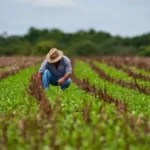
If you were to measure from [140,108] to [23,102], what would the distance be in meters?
2.61

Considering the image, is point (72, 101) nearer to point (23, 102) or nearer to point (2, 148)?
point (23, 102)

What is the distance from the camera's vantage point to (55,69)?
1471 centimetres

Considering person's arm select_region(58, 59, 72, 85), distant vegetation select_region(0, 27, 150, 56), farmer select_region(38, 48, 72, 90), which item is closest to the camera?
person's arm select_region(58, 59, 72, 85)

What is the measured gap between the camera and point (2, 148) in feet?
21.7

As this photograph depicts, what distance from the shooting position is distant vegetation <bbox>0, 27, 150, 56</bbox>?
86181mm

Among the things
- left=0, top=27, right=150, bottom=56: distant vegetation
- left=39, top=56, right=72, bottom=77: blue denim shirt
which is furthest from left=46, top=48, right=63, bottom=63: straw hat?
left=0, top=27, right=150, bottom=56: distant vegetation

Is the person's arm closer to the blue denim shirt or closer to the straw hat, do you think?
the blue denim shirt

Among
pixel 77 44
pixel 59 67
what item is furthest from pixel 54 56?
pixel 77 44

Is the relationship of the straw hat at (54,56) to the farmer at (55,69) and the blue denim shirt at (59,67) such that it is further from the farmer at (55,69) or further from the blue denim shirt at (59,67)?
the blue denim shirt at (59,67)

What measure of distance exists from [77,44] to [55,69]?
265 feet

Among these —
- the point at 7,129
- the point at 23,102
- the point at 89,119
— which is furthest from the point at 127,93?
the point at 7,129

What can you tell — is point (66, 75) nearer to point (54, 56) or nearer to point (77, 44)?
point (54, 56)

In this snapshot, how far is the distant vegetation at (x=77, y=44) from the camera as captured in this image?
3393 inches

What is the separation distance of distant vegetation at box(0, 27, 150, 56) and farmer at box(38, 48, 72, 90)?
6110 centimetres
